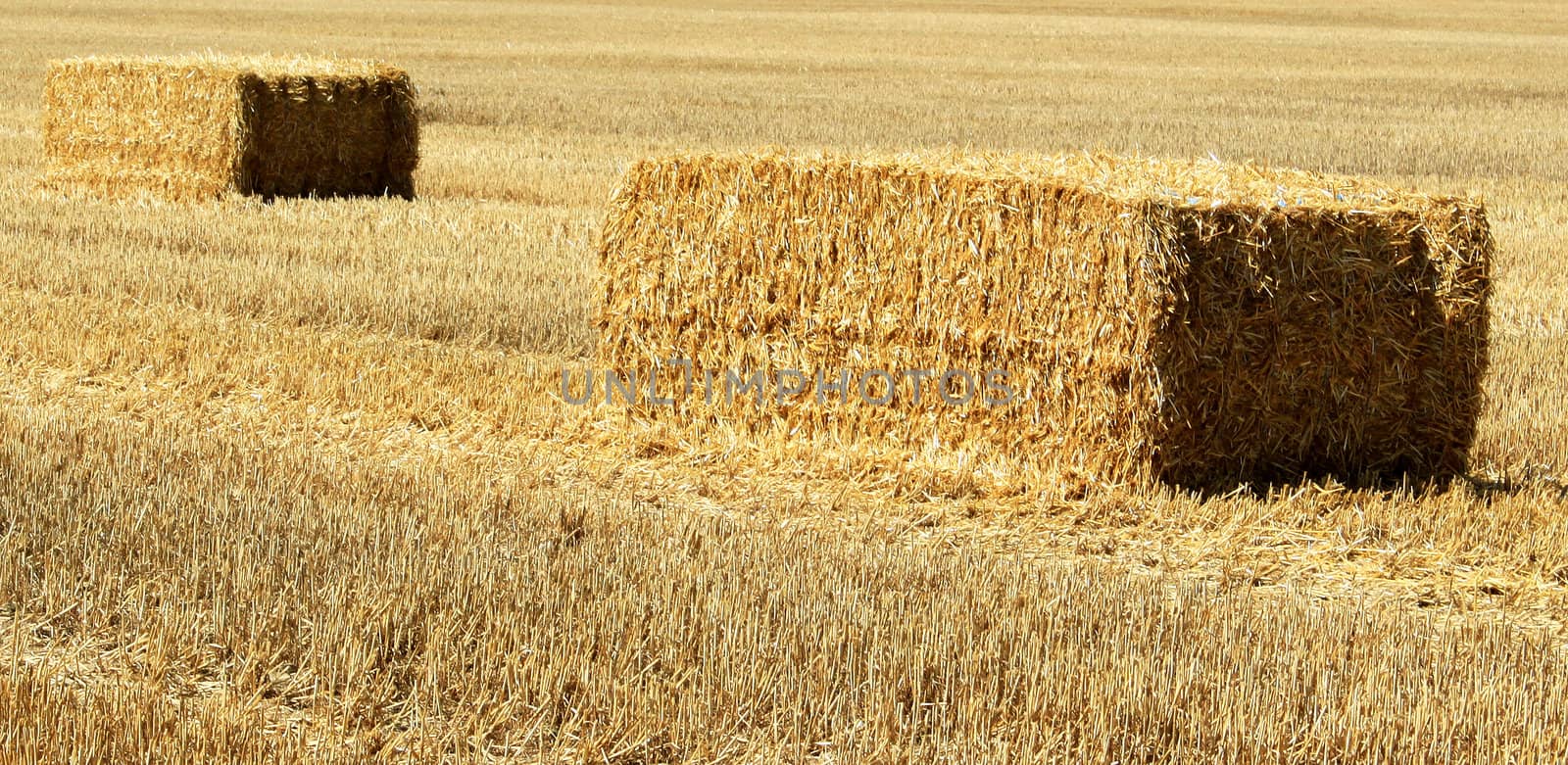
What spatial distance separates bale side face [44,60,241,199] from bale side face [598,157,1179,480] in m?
7.46

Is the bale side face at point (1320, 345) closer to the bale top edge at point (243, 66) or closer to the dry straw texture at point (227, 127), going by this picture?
the dry straw texture at point (227, 127)

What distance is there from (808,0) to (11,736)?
61.1 metres

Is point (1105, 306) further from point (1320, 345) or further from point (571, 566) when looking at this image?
point (571, 566)

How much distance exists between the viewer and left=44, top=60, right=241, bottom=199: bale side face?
1450 centimetres

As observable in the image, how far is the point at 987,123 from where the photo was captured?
2381cm

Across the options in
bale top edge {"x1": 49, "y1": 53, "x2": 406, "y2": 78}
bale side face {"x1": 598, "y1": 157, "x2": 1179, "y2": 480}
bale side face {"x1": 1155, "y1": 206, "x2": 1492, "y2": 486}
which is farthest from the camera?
bale top edge {"x1": 49, "y1": 53, "x2": 406, "y2": 78}

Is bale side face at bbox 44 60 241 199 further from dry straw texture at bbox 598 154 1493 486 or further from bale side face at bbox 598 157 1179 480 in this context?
dry straw texture at bbox 598 154 1493 486

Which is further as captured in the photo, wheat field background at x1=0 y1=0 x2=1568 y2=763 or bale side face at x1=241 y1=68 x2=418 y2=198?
bale side face at x1=241 y1=68 x2=418 y2=198

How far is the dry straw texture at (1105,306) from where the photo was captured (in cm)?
680

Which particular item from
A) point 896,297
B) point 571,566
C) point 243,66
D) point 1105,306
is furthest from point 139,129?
point 571,566

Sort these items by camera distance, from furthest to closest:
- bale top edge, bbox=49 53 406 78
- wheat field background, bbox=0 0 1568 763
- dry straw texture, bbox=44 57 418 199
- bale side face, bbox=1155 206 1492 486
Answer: bale top edge, bbox=49 53 406 78
dry straw texture, bbox=44 57 418 199
bale side face, bbox=1155 206 1492 486
wheat field background, bbox=0 0 1568 763

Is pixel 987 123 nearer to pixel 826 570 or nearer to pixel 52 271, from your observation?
pixel 52 271

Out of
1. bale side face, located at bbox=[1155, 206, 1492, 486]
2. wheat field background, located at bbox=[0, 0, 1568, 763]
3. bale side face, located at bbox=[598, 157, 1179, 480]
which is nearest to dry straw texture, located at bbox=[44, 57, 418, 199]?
wheat field background, located at bbox=[0, 0, 1568, 763]

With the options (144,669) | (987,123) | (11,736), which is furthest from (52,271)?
(987,123)
